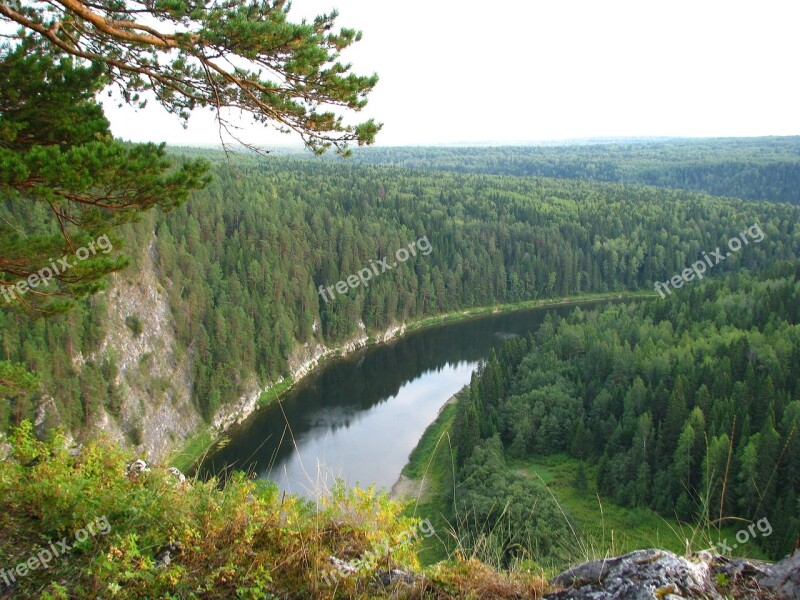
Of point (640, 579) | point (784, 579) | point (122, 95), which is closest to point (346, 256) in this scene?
point (122, 95)

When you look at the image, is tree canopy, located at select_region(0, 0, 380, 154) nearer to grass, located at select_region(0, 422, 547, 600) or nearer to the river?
grass, located at select_region(0, 422, 547, 600)

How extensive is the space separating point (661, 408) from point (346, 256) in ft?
140

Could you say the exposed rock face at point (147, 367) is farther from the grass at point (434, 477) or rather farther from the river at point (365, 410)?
the grass at point (434, 477)

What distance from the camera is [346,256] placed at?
218 feet

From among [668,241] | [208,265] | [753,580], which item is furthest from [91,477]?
[668,241]

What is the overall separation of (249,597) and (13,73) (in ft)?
20.0

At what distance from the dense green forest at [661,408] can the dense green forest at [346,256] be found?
63.5ft

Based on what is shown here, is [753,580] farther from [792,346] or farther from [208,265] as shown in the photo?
[208,265]

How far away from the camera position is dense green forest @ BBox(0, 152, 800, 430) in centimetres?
3456

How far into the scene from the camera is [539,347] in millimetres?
42969

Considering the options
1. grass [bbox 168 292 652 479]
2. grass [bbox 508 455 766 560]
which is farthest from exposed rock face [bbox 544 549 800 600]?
grass [bbox 168 292 652 479]

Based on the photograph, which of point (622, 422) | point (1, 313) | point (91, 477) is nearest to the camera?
point (91, 477)

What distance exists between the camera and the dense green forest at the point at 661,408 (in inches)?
926

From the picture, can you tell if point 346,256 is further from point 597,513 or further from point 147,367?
point 597,513
